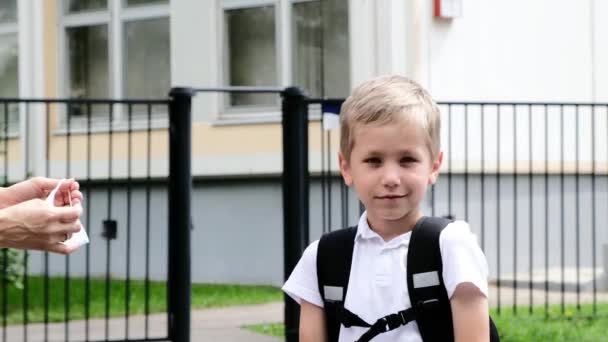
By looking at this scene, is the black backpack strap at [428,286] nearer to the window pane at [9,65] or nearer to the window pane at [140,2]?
the window pane at [140,2]

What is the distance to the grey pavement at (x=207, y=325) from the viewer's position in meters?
8.34

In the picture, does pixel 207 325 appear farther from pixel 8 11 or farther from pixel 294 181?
pixel 8 11

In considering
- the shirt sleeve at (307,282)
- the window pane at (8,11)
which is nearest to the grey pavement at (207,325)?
the shirt sleeve at (307,282)

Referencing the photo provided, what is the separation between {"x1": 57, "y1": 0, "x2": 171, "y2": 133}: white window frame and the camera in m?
13.9

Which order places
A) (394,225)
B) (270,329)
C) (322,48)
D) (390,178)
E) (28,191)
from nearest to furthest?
(390,178)
(394,225)
(28,191)
(270,329)
(322,48)

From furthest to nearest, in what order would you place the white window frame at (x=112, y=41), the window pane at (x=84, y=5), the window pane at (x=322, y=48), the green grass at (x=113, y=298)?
the window pane at (x=84, y=5), the white window frame at (x=112, y=41), the window pane at (x=322, y=48), the green grass at (x=113, y=298)

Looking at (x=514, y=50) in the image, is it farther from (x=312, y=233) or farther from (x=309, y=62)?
(x=312, y=233)

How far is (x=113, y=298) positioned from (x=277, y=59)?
11.2 feet

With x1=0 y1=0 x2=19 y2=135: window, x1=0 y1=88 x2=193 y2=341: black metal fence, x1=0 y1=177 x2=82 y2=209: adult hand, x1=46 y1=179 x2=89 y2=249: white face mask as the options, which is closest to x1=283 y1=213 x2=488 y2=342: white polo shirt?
x1=46 y1=179 x2=89 y2=249: white face mask

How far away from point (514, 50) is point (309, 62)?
81.6 inches

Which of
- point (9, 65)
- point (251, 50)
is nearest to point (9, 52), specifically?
point (9, 65)

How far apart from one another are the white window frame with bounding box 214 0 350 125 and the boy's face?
9.83 meters

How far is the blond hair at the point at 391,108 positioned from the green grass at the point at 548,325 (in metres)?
4.50

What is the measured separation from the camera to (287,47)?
13047mm
